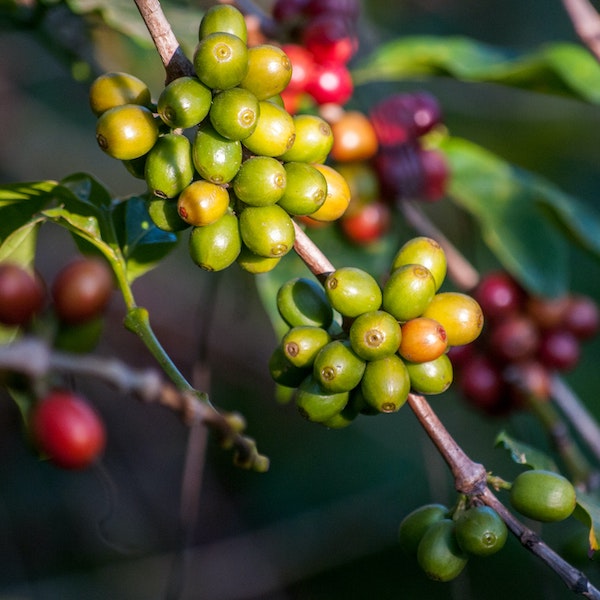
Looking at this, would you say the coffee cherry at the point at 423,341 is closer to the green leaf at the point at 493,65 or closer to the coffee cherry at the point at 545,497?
the coffee cherry at the point at 545,497

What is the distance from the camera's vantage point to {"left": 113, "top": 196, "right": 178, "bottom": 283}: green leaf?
1597 mm

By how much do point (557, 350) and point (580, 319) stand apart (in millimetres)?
155

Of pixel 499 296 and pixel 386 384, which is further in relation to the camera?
pixel 499 296

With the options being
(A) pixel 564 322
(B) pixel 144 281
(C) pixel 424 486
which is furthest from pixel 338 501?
(A) pixel 564 322

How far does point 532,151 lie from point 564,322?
190 cm

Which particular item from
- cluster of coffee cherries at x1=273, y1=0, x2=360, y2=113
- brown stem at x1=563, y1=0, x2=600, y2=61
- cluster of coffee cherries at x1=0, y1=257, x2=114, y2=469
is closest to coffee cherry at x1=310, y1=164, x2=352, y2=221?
cluster of coffee cherries at x1=0, y1=257, x2=114, y2=469

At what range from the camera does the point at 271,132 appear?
1.29 m

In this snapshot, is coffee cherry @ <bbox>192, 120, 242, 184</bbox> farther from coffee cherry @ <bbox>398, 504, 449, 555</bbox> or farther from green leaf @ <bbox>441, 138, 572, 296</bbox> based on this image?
green leaf @ <bbox>441, 138, 572, 296</bbox>

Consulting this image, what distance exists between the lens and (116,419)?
4086 millimetres

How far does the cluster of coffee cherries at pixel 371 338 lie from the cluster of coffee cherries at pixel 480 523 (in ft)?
0.73

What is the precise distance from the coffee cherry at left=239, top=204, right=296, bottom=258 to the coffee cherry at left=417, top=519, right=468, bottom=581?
1.85 feet

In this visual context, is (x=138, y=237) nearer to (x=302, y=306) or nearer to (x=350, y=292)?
(x=302, y=306)

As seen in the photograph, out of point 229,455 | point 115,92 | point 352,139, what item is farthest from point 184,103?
point 229,455

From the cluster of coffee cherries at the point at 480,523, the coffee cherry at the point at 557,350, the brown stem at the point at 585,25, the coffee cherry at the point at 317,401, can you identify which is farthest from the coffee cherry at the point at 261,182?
the coffee cherry at the point at 557,350
